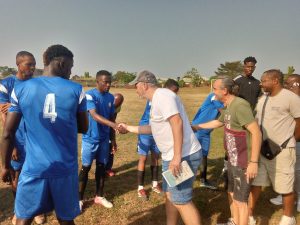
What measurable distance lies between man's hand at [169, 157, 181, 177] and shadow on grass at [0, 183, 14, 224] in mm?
2916

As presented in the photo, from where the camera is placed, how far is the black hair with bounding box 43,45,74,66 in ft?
9.55

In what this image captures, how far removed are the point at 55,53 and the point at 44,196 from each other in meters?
1.34

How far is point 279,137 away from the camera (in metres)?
4.19

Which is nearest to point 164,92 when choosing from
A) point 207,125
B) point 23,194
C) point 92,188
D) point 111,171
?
point 207,125

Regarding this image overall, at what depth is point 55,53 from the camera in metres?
2.92

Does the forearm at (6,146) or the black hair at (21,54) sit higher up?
the black hair at (21,54)

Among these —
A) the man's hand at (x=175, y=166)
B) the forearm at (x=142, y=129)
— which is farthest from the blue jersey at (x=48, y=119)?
the forearm at (x=142, y=129)

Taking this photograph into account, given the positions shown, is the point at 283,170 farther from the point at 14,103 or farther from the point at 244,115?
the point at 14,103

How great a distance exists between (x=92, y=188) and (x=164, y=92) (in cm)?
348


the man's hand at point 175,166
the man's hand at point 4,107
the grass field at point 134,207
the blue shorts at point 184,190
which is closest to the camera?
the man's hand at point 175,166

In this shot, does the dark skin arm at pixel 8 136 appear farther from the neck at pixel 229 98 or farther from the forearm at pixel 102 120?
the neck at pixel 229 98

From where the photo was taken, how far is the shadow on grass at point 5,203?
189 inches

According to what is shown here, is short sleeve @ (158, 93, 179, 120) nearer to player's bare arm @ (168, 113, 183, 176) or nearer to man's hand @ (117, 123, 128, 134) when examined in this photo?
player's bare arm @ (168, 113, 183, 176)

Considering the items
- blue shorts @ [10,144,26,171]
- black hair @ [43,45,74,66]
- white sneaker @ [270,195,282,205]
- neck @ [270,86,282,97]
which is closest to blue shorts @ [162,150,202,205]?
neck @ [270,86,282,97]
